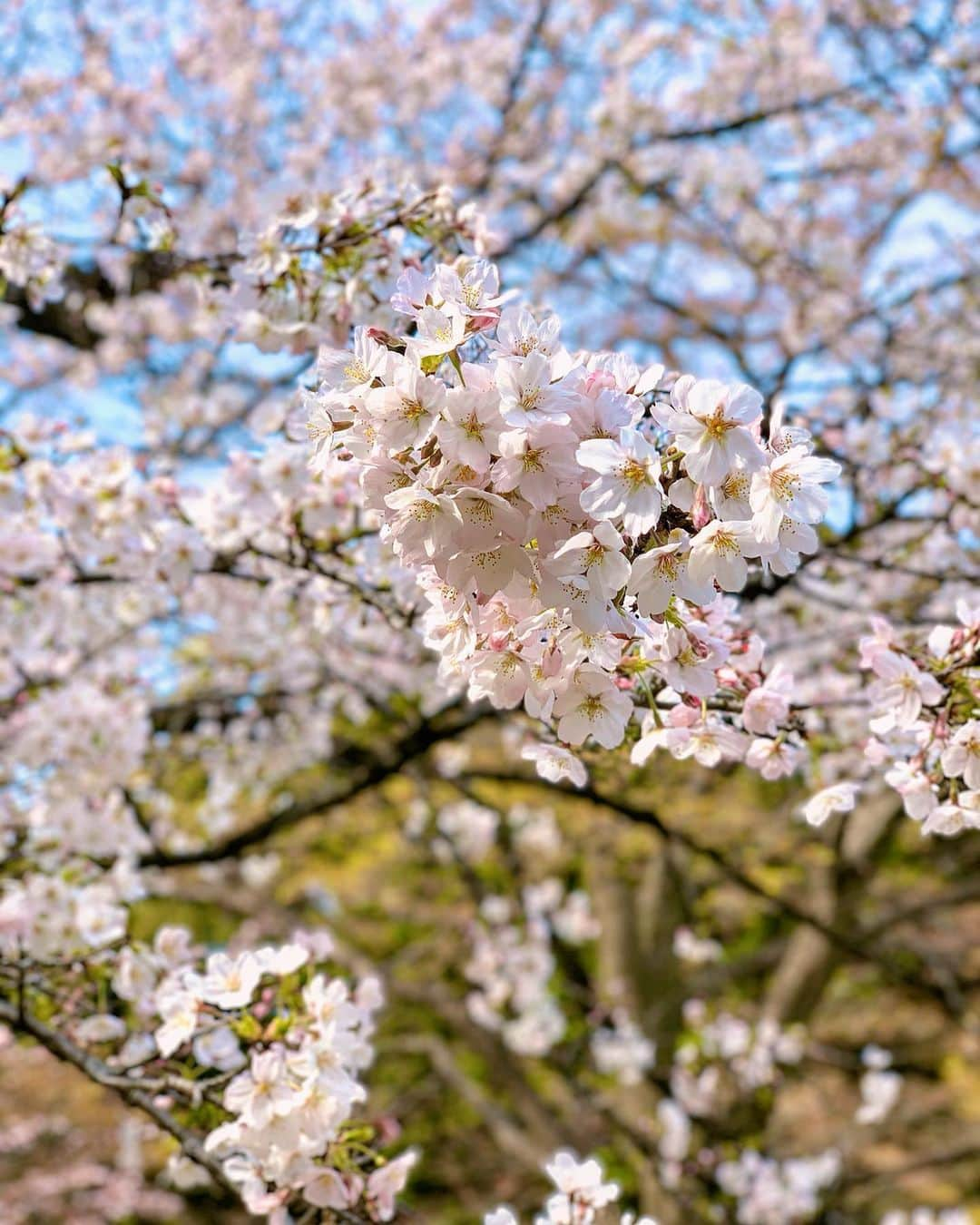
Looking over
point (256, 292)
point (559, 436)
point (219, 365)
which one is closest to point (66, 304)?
point (219, 365)

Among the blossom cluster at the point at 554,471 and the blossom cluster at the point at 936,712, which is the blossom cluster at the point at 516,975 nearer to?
the blossom cluster at the point at 936,712

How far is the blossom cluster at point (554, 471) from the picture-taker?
34.3 inches

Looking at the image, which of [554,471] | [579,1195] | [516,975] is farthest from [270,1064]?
[516,975]

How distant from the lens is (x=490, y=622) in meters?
1.05

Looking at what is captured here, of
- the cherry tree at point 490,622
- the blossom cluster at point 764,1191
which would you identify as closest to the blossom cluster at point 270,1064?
the cherry tree at point 490,622

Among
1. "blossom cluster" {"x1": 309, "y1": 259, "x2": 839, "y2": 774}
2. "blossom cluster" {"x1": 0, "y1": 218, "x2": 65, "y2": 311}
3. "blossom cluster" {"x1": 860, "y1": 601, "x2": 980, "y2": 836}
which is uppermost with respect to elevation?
"blossom cluster" {"x1": 0, "y1": 218, "x2": 65, "y2": 311}

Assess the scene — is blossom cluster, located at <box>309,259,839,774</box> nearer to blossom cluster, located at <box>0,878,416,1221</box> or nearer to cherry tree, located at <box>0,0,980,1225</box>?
cherry tree, located at <box>0,0,980,1225</box>

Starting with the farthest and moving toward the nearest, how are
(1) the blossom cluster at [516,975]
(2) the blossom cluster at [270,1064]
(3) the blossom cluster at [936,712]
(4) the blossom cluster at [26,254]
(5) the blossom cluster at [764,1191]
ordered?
(1) the blossom cluster at [516,975] < (5) the blossom cluster at [764,1191] < (4) the blossom cluster at [26,254] < (2) the blossom cluster at [270,1064] < (3) the blossom cluster at [936,712]

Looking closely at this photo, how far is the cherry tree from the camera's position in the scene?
3.23 feet

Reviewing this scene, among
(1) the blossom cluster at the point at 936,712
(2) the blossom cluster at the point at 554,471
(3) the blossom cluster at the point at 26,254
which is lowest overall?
(1) the blossom cluster at the point at 936,712

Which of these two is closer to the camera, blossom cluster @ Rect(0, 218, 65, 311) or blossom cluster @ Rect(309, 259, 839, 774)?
blossom cluster @ Rect(309, 259, 839, 774)

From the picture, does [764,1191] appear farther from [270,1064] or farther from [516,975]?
[270,1064]

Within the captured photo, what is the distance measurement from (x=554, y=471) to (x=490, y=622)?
0.75 feet

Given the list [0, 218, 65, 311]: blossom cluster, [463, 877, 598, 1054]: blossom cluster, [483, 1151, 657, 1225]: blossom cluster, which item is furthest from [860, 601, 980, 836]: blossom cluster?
[463, 877, 598, 1054]: blossom cluster
